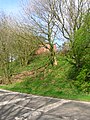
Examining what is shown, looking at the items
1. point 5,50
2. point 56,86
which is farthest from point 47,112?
point 5,50

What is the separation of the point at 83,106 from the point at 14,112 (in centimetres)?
328

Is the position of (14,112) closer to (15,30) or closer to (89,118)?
(89,118)

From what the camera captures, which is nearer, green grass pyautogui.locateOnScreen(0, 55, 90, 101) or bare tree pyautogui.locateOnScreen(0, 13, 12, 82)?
green grass pyautogui.locateOnScreen(0, 55, 90, 101)

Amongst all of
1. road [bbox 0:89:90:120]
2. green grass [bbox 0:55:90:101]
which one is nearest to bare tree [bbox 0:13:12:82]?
green grass [bbox 0:55:90:101]

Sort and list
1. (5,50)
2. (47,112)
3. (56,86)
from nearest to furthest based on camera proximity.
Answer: (47,112)
(56,86)
(5,50)

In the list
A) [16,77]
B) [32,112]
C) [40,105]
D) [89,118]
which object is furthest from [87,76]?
[16,77]

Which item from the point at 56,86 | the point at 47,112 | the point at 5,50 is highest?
the point at 5,50

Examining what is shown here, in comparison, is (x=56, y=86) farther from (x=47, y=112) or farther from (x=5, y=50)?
(x=5, y=50)

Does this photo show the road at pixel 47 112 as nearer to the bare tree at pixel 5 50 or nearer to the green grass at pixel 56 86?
the green grass at pixel 56 86

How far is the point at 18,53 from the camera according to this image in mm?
32906

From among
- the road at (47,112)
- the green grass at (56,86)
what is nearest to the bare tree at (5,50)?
the green grass at (56,86)

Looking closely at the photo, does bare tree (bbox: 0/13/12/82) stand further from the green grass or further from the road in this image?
the road

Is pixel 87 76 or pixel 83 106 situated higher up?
pixel 87 76

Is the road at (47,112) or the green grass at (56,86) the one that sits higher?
the green grass at (56,86)
